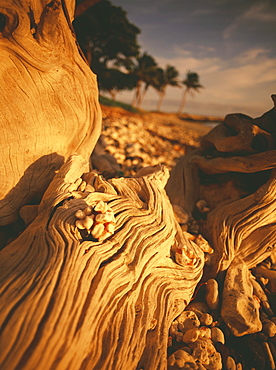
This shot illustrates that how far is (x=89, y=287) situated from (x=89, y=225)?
1.77 ft

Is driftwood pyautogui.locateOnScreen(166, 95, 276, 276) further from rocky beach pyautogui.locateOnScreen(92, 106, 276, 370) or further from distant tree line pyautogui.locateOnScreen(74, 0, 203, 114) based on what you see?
distant tree line pyautogui.locateOnScreen(74, 0, 203, 114)

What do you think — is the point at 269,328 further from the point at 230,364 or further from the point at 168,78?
the point at 168,78

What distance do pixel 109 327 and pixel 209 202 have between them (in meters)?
2.89

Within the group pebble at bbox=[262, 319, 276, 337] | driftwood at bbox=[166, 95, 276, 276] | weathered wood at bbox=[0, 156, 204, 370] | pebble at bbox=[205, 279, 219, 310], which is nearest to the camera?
weathered wood at bbox=[0, 156, 204, 370]

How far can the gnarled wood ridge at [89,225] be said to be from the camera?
4.67 ft

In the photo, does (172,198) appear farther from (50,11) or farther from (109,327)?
(50,11)

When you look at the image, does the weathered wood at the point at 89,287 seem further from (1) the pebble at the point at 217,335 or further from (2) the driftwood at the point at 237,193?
(2) the driftwood at the point at 237,193

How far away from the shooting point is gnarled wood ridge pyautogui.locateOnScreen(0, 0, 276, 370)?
4.67 ft

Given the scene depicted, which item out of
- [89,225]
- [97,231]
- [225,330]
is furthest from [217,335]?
[89,225]

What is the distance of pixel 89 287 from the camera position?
1602 millimetres

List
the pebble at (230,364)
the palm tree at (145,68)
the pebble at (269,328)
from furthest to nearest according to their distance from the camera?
the palm tree at (145,68), the pebble at (269,328), the pebble at (230,364)

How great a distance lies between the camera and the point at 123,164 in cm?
559

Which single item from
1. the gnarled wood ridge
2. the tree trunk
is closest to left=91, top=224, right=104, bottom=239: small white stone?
the gnarled wood ridge

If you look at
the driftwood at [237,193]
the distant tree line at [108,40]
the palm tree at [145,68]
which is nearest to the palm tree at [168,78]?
the palm tree at [145,68]
